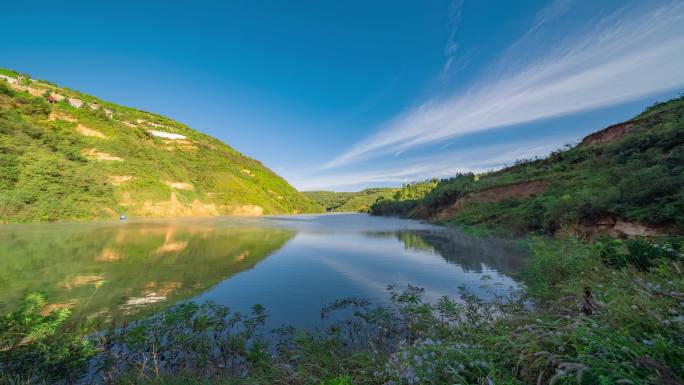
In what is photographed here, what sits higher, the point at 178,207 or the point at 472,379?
the point at 178,207

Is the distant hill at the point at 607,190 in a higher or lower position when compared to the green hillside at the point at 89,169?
lower

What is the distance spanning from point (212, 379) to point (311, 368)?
66.0 inches

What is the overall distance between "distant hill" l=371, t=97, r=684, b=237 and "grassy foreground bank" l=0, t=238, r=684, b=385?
312 inches

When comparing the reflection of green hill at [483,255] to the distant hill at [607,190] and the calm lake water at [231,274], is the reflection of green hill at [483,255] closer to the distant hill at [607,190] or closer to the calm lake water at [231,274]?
the calm lake water at [231,274]

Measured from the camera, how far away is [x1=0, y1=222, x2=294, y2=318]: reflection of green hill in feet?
28.5

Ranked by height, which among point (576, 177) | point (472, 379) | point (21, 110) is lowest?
point (472, 379)

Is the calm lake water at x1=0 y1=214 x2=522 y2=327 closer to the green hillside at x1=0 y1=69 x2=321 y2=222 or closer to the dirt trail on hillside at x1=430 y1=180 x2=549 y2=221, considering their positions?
A: the dirt trail on hillside at x1=430 y1=180 x2=549 y2=221

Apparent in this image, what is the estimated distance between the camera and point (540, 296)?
7551 millimetres

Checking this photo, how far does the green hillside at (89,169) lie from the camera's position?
1534 inches

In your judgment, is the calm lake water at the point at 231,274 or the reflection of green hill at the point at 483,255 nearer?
the calm lake water at the point at 231,274

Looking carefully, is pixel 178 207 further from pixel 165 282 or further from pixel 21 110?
pixel 165 282

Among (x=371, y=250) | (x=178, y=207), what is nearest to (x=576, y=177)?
(x=371, y=250)

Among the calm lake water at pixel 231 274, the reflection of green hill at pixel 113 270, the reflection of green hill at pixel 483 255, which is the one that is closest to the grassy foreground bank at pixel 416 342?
the calm lake water at pixel 231 274

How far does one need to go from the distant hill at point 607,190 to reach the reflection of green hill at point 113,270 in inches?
773
